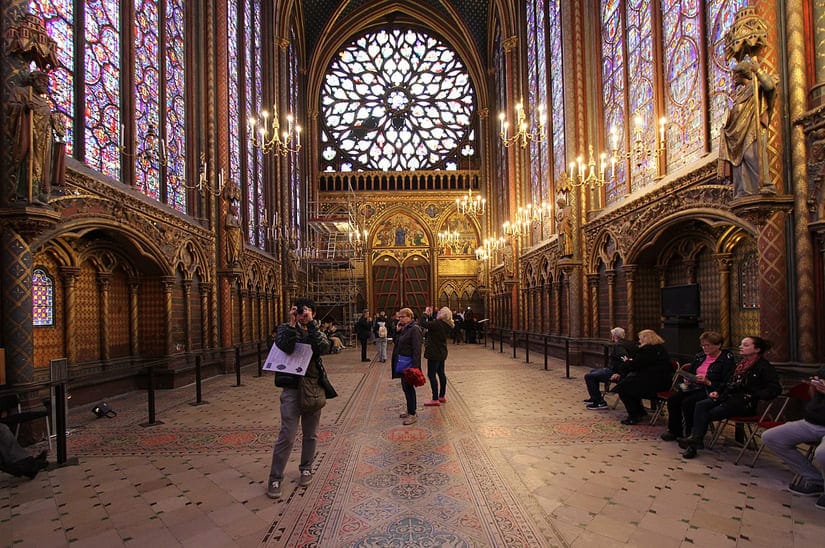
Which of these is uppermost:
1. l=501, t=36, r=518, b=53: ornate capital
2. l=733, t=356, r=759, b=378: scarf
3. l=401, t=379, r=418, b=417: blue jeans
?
l=501, t=36, r=518, b=53: ornate capital

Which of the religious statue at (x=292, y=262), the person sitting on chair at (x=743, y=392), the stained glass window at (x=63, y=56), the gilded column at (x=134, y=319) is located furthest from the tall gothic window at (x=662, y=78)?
the religious statue at (x=292, y=262)

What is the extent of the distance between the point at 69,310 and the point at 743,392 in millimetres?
10489

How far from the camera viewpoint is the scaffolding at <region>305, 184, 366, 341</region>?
28219mm

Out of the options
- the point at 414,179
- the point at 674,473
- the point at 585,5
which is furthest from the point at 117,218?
the point at 414,179

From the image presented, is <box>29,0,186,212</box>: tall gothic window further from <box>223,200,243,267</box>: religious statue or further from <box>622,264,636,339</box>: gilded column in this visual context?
<box>622,264,636,339</box>: gilded column

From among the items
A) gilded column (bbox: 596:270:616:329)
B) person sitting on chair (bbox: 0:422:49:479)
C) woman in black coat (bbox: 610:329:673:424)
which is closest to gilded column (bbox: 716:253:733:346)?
woman in black coat (bbox: 610:329:673:424)

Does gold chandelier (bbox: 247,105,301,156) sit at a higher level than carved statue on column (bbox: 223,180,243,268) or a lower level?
higher

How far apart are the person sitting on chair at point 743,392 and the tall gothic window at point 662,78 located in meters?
4.04

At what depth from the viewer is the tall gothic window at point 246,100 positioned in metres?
16.8

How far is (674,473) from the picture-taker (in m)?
5.03

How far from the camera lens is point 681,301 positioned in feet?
33.3

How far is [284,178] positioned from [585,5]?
561 inches

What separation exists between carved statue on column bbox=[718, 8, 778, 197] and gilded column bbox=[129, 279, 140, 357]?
1174 centimetres

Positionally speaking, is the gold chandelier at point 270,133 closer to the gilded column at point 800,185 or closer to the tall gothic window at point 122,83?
the tall gothic window at point 122,83
